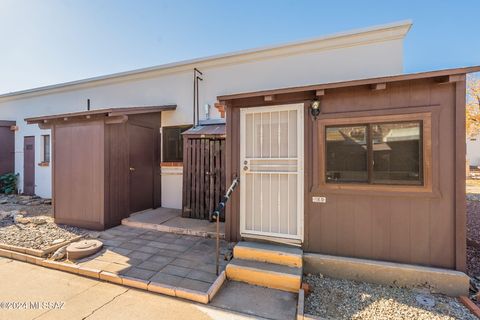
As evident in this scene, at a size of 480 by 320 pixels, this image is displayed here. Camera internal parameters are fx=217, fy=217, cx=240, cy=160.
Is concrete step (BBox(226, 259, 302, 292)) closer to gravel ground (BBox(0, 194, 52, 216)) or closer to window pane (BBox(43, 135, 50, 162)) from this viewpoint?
gravel ground (BBox(0, 194, 52, 216))

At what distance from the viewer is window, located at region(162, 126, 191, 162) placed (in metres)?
6.04

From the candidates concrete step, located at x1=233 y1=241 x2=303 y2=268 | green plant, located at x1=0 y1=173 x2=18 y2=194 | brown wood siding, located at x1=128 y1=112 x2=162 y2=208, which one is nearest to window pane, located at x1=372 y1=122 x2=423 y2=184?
concrete step, located at x1=233 y1=241 x2=303 y2=268

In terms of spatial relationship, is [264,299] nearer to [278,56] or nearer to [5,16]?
[278,56]

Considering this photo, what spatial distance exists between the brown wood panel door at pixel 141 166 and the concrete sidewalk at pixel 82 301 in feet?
8.13

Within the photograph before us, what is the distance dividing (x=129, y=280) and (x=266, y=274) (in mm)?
1712

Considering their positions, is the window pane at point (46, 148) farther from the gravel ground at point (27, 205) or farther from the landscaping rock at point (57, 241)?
the landscaping rock at point (57, 241)

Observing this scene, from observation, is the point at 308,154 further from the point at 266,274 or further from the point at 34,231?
the point at 34,231

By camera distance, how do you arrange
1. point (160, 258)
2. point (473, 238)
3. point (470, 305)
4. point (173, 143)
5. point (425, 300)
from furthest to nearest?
point (173, 143) < point (473, 238) < point (160, 258) < point (425, 300) < point (470, 305)

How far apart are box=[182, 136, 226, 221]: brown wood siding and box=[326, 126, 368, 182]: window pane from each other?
235cm

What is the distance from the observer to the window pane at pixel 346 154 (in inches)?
116

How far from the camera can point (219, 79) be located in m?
5.97

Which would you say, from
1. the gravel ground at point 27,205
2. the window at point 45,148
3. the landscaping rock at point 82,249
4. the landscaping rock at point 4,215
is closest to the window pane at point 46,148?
the window at point 45,148

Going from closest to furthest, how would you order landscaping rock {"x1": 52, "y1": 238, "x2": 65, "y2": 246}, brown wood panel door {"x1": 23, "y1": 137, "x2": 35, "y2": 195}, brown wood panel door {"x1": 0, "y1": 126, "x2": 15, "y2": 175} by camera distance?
1. landscaping rock {"x1": 52, "y1": 238, "x2": 65, "y2": 246}
2. brown wood panel door {"x1": 23, "y1": 137, "x2": 35, "y2": 195}
3. brown wood panel door {"x1": 0, "y1": 126, "x2": 15, "y2": 175}

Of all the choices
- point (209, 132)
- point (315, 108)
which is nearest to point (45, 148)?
point (209, 132)
